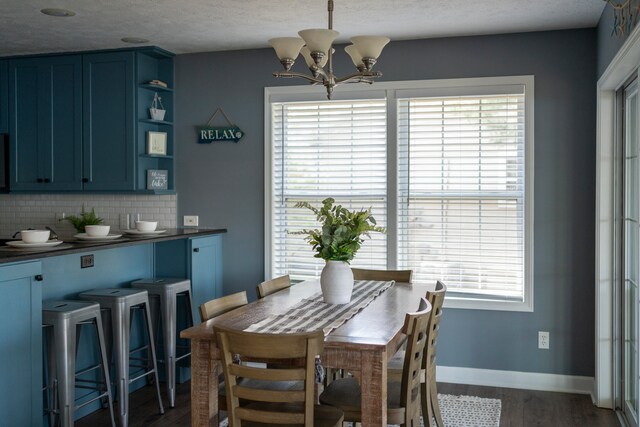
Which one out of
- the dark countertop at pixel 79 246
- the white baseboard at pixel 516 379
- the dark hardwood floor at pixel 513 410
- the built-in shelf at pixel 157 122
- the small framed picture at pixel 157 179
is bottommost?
the dark hardwood floor at pixel 513 410

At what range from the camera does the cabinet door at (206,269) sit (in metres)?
4.96

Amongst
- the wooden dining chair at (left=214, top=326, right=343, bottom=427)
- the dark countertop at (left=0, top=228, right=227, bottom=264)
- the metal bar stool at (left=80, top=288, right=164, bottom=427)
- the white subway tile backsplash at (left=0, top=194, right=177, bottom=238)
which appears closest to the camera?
the wooden dining chair at (left=214, top=326, right=343, bottom=427)

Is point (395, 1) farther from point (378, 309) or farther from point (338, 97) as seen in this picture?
point (378, 309)

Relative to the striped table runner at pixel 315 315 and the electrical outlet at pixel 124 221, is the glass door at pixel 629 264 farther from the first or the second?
the electrical outlet at pixel 124 221

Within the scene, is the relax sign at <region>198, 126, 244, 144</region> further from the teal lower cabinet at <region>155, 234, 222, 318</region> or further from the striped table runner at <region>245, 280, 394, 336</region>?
the striped table runner at <region>245, 280, 394, 336</region>

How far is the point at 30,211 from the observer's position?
5.98 m

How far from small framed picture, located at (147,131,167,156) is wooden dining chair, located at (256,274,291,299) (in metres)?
1.98

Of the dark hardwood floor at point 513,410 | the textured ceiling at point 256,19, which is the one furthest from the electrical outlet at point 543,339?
the textured ceiling at point 256,19

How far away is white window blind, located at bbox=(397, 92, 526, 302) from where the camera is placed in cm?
479

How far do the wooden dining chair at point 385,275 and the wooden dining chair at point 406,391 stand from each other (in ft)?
3.84

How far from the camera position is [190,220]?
5555 mm

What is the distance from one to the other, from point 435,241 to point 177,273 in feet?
6.49

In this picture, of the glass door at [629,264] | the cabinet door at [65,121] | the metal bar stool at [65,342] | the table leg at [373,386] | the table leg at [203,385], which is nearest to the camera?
the table leg at [373,386]

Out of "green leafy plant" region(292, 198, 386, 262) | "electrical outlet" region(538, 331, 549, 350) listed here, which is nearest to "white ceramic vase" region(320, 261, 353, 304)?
"green leafy plant" region(292, 198, 386, 262)
